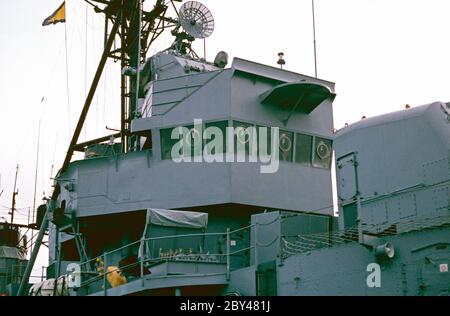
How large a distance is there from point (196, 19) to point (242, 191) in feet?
25.1

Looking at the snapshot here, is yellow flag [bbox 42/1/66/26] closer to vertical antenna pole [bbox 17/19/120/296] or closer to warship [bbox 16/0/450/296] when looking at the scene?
warship [bbox 16/0/450/296]

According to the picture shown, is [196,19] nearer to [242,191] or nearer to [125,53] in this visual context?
[125,53]

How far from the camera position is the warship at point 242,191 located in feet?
36.2

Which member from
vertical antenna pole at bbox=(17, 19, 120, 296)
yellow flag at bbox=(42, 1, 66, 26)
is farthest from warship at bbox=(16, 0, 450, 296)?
yellow flag at bbox=(42, 1, 66, 26)

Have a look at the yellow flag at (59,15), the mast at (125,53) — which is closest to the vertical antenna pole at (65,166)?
the mast at (125,53)

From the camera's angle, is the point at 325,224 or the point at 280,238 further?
the point at 325,224

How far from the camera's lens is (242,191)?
1647 centimetres

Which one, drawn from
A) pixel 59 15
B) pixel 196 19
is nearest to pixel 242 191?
pixel 196 19

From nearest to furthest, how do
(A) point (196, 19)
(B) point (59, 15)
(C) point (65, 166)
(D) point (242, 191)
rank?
(D) point (242, 191) → (C) point (65, 166) → (A) point (196, 19) → (B) point (59, 15)

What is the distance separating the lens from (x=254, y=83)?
1767 cm

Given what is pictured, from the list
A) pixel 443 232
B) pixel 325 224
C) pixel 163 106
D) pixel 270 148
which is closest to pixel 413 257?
pixel 443 232
